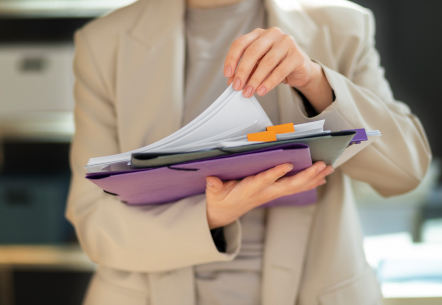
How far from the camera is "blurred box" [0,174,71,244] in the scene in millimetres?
1473

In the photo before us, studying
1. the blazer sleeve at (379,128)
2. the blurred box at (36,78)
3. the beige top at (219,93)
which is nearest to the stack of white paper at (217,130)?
the blazer sleeve at (379,128)

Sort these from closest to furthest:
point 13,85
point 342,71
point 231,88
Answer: point 231,88
point 342,71
point 13,85

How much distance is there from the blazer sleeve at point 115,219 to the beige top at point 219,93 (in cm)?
6

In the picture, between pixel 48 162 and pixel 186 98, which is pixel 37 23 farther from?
pixel 186 98

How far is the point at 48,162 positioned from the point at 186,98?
1.17m

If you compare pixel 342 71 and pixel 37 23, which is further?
pixel 37 23

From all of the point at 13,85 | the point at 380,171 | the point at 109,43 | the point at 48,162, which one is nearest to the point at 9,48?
the point at 13,85

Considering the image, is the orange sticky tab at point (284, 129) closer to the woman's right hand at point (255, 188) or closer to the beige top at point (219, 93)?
the woman's right hand at point (255, 188)

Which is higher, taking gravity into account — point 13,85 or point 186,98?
point 186,98

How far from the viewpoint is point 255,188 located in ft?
1.89

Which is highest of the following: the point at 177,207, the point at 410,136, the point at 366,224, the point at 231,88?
the point at 231,88

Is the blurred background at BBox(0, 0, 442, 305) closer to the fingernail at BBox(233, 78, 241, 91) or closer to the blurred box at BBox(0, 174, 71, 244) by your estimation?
the blurred box at BBox(0, 174, 71, 244)

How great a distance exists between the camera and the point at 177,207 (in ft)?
2.40

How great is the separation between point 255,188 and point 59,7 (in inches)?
52.4
